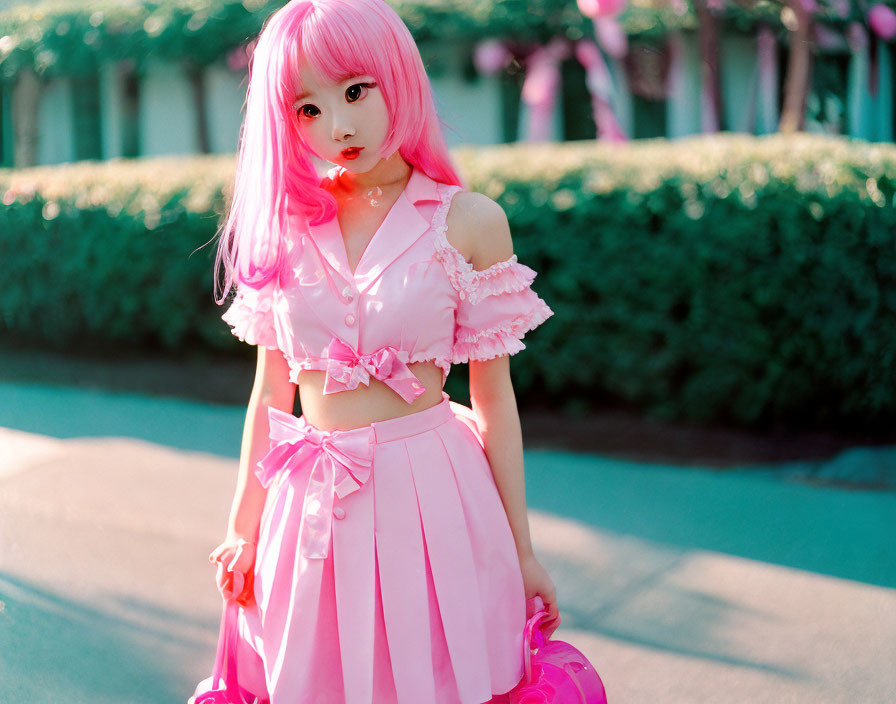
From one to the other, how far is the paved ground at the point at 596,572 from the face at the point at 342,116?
182 cm

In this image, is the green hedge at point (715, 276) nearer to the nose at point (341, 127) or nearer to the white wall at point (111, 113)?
the nose at point (341, 127)

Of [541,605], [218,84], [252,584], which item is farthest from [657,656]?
[218,84]

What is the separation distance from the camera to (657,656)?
3.07 meters

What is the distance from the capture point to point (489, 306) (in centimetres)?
182

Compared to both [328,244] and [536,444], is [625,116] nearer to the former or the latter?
[536,444]

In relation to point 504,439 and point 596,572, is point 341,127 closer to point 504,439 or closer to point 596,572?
point 504,439

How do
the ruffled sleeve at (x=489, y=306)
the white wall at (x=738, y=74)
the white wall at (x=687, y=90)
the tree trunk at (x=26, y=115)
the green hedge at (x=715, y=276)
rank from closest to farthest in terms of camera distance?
1. the ruffled sleeve at (x=489, y=306)
2. the green hedge at (x=715, y=276)
3. the tree trunk at (x=26, y=115)
4. the white wall at (x=687, y=90)
5. the white wall at (x=738, y=74)

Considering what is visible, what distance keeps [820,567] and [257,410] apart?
2.52m

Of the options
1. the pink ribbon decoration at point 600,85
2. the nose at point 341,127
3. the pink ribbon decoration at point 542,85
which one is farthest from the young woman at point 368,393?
the pink ribbon decoration at point 542,85

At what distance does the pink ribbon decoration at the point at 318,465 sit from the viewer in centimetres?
177

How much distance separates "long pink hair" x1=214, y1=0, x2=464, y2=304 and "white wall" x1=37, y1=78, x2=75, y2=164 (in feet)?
41.4

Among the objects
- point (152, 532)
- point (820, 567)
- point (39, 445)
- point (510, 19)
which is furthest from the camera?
point (510, 19)

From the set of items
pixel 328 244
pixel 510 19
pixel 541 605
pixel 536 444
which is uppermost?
pixel 510 19

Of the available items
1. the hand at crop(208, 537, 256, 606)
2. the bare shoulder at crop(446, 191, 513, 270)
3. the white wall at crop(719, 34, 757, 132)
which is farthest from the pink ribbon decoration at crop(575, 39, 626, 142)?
the hand at crop(208, 537, 256, 606)
